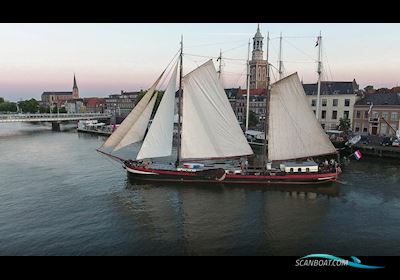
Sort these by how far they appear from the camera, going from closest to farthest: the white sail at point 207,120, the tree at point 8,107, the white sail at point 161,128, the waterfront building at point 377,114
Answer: the white sail at point 207,120, the white sail at point 161,128, the waterfront building at point 377,114, the tree at point 8,107

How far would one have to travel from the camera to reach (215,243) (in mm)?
20297

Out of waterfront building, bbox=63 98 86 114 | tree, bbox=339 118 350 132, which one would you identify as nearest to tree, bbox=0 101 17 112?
waterfront building, bbox=63 98 86 114

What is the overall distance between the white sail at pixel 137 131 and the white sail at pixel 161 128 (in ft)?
4.09

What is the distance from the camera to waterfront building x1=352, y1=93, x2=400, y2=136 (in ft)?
189

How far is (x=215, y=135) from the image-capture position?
34.8 m

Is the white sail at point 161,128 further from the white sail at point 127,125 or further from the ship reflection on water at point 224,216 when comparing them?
the ship reflection on water at point 224,216

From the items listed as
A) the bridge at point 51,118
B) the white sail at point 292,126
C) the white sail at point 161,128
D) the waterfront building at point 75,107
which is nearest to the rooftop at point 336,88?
the white sail at point 292,126

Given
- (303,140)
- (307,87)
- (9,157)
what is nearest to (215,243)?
(303,140)

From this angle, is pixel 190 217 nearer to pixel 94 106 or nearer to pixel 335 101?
pixel 335 101

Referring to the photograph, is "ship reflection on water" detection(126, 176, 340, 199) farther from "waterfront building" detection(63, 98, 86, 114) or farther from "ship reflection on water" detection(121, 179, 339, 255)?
"waterfront building" detection(63, 98, 86, 114)

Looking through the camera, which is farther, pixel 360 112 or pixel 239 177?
pixel 360 112

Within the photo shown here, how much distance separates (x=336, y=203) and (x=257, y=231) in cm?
1044

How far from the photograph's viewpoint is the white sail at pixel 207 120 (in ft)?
111
